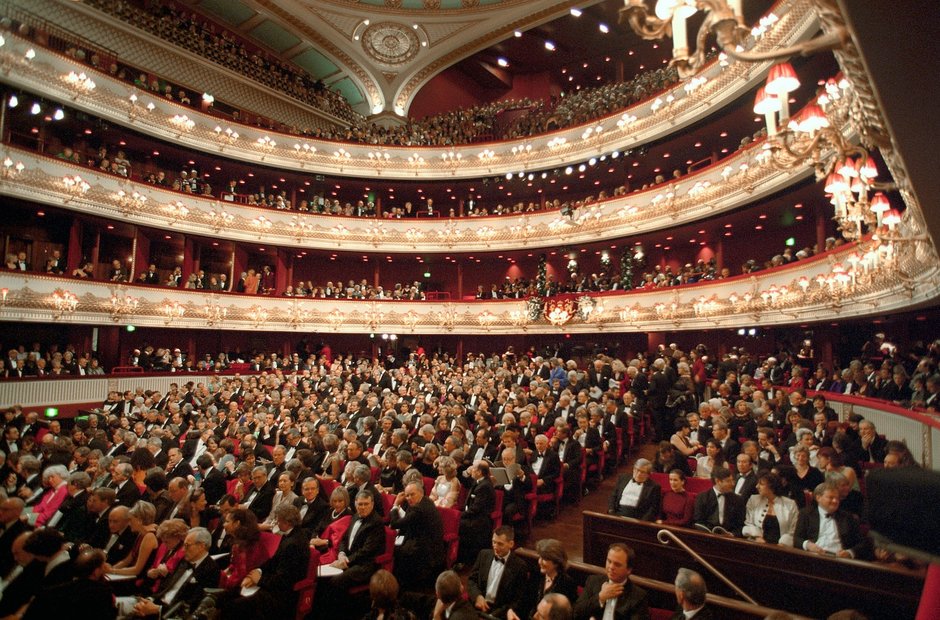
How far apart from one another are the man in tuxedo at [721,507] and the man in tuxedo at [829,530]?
0.47 meters

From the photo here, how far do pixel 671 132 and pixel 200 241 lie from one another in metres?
18.0

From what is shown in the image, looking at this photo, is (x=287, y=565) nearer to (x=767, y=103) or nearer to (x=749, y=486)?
(x=749, y=486)

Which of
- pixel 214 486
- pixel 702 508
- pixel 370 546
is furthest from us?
pixel 214 486

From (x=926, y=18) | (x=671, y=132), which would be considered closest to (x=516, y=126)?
(x=671, y=132)

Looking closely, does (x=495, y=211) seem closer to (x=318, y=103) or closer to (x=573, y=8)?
(x=573, y=8)

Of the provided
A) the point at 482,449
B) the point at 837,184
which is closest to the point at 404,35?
the point at 482,449

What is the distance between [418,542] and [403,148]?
2154 centimetres

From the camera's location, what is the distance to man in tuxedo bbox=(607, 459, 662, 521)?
17.0 feet

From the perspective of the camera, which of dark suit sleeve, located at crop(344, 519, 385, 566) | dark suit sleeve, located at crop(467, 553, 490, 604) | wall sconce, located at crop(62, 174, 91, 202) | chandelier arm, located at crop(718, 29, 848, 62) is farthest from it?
wall sconce, located at crop(62, 174, 91, 202)

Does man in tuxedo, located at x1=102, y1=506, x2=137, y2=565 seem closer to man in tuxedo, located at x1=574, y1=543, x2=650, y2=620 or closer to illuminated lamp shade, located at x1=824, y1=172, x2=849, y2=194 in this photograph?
man in tuxedo, located at x1=574, y1=543, x2=650, y2=620

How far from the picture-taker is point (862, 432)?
6.29 meters

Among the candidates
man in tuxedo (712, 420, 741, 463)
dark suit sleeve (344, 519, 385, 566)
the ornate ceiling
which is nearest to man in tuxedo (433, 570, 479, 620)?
dark suit sleeve (344, 519, 385, 566)

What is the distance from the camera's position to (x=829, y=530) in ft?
14.0

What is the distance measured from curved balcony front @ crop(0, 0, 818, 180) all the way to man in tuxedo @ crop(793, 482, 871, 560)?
10518 mm
